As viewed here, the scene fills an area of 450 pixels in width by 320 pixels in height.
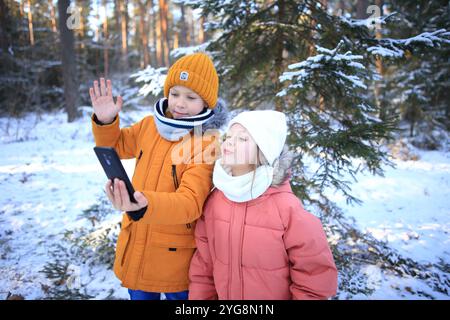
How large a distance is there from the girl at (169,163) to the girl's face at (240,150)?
173 millimetres

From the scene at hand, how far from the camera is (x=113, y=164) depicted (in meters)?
1.26

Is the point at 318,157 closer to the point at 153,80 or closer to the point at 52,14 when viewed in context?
the point at 153,80

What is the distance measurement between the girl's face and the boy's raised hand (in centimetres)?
90

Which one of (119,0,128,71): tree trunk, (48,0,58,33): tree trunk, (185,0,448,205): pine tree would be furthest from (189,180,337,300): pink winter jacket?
→ (119,0,128,71): tree trunk

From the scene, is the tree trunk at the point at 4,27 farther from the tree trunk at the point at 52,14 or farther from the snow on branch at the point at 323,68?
the snow on branch at the point at 323,68

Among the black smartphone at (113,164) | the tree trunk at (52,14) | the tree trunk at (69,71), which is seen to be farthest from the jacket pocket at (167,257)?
the tree trunk at (52,14)

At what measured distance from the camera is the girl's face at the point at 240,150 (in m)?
1.62

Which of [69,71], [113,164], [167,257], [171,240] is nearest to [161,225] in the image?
[171,240]

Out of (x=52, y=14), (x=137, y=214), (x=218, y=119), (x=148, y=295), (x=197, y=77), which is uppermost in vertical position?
(x=52, y=14)

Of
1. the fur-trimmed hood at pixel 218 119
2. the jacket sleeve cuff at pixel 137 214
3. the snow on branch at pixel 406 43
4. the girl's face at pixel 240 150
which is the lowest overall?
the jacket sleeve cuff at pixel 137 214

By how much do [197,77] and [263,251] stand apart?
1.28m

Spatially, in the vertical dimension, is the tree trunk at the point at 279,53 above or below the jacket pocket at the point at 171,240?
above

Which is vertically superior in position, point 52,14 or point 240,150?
point 52,14

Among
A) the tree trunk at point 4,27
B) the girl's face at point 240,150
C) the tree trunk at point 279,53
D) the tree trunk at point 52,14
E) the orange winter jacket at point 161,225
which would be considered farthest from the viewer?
the tree trunk at point 52,14
